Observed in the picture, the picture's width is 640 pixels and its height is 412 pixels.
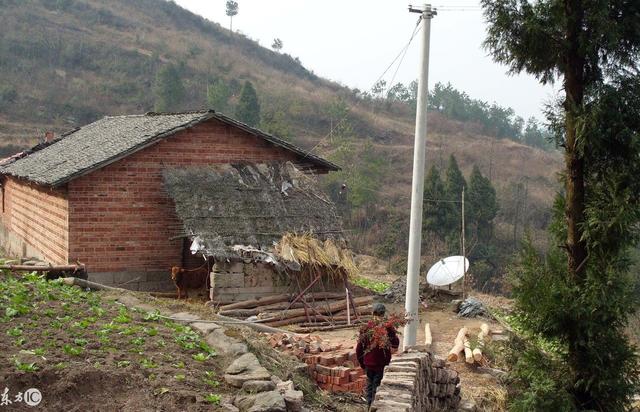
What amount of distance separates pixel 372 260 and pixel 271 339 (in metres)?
23.2

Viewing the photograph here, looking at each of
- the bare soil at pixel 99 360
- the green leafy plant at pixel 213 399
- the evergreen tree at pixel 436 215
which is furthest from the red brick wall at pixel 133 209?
the evergreen tree at pixel 436 215

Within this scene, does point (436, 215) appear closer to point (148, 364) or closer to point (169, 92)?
point (169, 92)

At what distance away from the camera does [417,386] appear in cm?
769

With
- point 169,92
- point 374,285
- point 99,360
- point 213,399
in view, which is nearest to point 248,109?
point 169,92

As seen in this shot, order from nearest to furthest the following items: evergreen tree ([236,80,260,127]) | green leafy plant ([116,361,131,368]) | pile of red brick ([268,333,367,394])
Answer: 1. green leafy plant ([116,361,131,368])
2. pile of red brick ([268,333,367,394])
3. evergreen tree ([236,80,260,127])

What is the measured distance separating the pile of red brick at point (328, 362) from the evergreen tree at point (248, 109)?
36456 millimetres

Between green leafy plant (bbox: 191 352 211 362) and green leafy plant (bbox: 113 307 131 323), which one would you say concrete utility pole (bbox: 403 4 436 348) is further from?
green leafy plant (bbox: 113 307 131 323)

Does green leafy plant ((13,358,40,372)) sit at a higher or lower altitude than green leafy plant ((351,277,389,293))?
higher

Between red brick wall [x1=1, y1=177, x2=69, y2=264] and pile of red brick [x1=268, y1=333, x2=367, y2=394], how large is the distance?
6812 mm

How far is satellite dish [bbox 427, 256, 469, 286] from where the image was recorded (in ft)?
61.6

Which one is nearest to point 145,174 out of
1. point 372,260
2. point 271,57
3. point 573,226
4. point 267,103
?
point 573,226

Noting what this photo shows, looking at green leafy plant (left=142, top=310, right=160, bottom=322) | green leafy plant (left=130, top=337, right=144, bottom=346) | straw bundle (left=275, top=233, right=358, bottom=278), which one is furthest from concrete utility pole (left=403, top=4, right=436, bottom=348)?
green leafy plant (left=130, top=337, right=144, bottom=346)

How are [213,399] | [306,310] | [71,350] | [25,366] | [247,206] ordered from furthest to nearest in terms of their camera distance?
1. [247,206]
2. [306,310]
3. [71,350]
4. [213,399]
5. [25,366]

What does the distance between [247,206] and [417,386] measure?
830 cm
